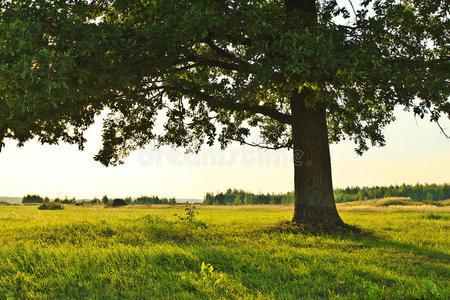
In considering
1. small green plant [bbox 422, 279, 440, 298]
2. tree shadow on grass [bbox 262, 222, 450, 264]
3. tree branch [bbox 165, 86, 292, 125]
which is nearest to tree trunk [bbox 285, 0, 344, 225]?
tree shadow on grass [bbox 262, 222, 450, 264]

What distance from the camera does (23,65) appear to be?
7887 mm

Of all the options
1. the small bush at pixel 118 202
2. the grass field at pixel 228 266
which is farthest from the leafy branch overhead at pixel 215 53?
the small bush at pixel 118 202

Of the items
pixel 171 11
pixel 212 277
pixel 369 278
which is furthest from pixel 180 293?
pixel 171 11

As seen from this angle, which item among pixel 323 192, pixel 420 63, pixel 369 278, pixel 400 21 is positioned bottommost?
pixel 369 278

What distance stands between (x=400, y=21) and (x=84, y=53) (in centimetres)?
1214

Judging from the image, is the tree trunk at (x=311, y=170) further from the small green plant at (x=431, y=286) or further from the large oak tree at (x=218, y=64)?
the small green plant at (x=431, y=286)

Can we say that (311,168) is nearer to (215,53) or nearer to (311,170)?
(311,170)

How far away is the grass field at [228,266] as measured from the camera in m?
5.92

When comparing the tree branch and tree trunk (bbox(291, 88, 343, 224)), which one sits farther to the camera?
the tree branch

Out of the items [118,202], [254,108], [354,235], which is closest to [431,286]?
[354,235]

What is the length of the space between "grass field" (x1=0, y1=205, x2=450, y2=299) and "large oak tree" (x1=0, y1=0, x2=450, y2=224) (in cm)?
317

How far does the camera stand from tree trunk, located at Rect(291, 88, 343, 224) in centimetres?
1262

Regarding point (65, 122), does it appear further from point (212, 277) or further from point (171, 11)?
point (212, 277)

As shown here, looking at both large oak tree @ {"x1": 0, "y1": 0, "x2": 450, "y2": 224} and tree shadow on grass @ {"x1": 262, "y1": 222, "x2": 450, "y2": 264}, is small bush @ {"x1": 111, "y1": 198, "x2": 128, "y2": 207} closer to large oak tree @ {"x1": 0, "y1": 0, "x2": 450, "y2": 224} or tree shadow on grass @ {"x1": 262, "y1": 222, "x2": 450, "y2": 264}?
large oak tree @ {"x1": 0, "y1": 0, "x2": 450, "y2": 224}
